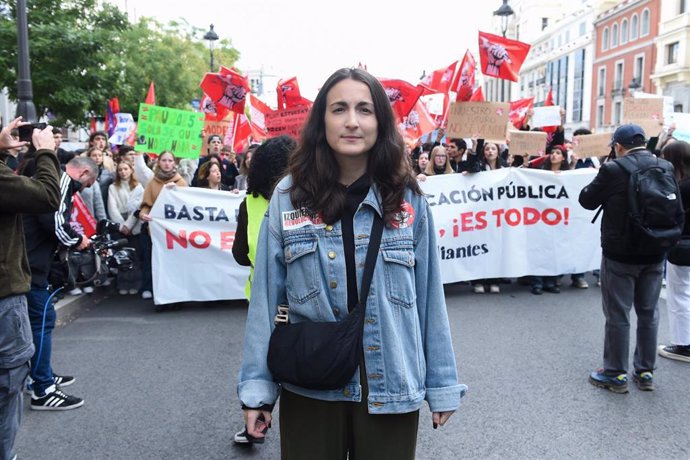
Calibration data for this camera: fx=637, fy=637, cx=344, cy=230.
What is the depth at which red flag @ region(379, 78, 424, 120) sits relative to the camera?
31.1 feet

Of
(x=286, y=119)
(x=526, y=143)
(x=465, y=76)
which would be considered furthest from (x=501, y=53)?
(x=286, y=119)

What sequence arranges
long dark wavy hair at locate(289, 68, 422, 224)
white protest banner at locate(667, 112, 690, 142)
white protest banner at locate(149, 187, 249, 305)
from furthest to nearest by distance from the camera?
1. white protest banner at locate(667, 112, 690, 142)
2. white protest banner at locate(149, 187, 249, 305)
3. long dark wavy hair at locate(289, 68, 422, 224)

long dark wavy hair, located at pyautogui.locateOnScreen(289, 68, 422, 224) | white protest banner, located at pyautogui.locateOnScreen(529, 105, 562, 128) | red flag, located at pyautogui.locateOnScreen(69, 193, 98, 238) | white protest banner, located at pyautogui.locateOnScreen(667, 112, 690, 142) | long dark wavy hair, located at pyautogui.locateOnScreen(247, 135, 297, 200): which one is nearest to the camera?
long dark wavy hair, located at pyautogui.locateOnScreen(289, 68, 422, 224)

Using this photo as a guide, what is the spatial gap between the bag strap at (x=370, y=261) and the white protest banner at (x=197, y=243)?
18.0 feet

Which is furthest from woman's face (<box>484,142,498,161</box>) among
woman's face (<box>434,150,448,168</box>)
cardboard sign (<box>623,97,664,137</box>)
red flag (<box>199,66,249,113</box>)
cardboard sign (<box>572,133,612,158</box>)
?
red flag (<box>199,66,249,113</box>)

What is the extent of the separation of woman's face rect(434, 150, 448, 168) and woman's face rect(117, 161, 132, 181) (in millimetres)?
3955

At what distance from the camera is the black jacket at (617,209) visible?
4.57m

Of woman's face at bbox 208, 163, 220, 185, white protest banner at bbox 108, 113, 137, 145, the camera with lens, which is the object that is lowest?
the camera with lens

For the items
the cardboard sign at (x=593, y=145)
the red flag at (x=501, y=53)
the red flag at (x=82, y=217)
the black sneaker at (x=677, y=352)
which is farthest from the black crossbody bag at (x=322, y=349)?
the red flag at (x=501, y=53)

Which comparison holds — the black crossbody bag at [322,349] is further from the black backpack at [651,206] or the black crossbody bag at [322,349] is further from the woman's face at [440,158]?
the woman's face at [440,158]

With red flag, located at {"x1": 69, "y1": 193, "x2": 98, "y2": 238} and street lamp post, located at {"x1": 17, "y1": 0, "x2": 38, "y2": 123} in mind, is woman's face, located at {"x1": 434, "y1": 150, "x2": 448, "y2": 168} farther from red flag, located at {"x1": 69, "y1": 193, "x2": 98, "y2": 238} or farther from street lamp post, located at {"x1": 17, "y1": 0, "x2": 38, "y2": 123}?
street lamp post, located at {"x1": 17, "y1": 0, "x2": 38, "y2": 123}

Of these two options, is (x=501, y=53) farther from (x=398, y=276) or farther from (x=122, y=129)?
(x=398, y=276)

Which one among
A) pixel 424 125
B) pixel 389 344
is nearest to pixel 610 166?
pixel 389 344

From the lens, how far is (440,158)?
8.34 meters
